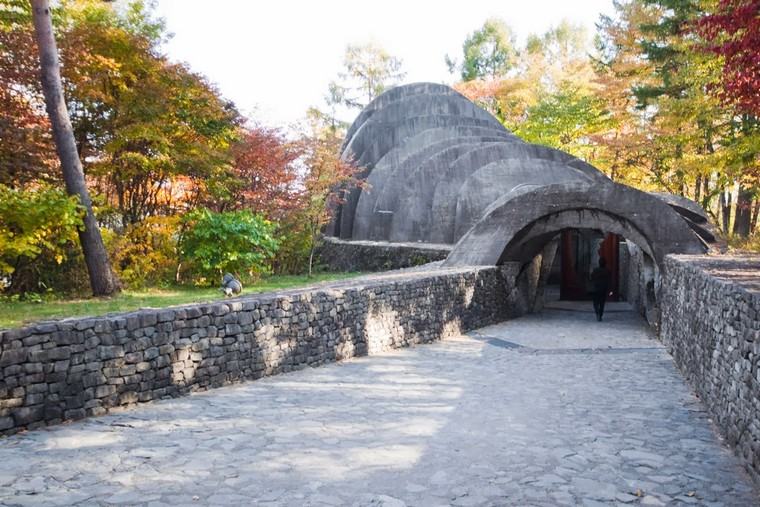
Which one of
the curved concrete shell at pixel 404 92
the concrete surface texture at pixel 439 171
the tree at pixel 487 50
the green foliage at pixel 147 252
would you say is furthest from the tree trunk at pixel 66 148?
the tree at pixel 487 50

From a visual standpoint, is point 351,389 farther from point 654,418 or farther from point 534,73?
point 534,73

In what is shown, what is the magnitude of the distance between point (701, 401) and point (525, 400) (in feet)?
6.69

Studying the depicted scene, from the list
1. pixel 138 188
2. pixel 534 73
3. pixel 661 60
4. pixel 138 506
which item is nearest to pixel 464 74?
pixel 534 73

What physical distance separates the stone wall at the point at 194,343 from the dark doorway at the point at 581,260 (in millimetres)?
10094

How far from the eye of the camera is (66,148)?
1130 centimetres

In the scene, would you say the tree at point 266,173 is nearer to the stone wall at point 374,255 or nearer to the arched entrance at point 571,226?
the stone wall at point 374,255

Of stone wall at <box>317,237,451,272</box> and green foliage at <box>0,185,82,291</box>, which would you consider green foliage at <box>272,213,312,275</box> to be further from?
green foliage at <box>0,185,82,291</box>

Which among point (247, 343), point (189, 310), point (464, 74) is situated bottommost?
point (247, 343)

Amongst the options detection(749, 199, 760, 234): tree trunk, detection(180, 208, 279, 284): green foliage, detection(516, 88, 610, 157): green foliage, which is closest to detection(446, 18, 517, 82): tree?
detection(516, 88, 610, 157): green foliage

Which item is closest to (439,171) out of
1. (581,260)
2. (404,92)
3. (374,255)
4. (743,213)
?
(374,255)

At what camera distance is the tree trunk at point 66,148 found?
10.9m

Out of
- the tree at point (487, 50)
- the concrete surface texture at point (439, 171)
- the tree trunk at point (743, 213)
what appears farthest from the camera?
the tree at point (487, 50)

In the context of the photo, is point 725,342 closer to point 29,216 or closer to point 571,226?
point 571,226

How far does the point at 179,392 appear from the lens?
741cm
